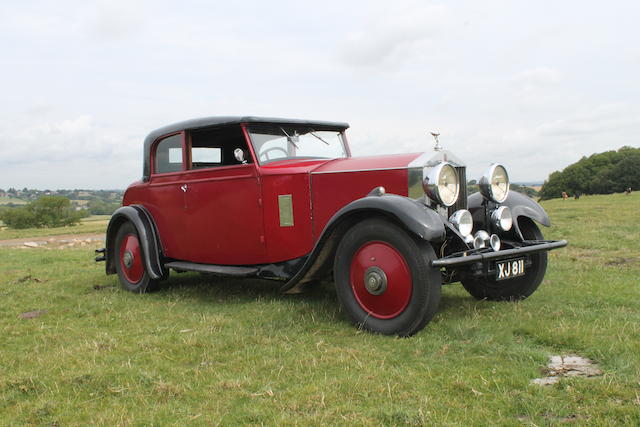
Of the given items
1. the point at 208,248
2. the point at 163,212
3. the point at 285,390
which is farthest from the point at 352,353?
the point at 163,212

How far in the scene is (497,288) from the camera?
5.09m

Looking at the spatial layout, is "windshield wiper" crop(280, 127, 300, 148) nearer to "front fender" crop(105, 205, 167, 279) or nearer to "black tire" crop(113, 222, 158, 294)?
"front fender" crop(105, 205, 167, 279)

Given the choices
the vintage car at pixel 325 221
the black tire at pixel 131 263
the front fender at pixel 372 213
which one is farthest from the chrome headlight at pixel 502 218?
the black tire at pixel 131 263

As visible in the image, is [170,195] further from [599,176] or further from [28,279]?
[599,176]

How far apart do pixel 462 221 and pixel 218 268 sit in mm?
2599

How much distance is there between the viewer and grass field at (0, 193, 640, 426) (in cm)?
269

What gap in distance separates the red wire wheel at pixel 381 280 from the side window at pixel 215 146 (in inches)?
78.3

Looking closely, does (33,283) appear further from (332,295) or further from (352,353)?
(352,353)

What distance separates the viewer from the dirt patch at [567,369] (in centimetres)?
301

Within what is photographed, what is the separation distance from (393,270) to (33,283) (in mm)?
5468

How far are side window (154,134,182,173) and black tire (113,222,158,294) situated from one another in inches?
32.3

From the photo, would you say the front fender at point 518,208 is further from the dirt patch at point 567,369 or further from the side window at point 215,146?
the side window at point 215,146

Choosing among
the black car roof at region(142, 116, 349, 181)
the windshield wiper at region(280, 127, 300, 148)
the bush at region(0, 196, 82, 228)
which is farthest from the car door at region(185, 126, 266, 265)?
the bush at region(0, 196, 82, 228)

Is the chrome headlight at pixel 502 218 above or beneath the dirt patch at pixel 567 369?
above
